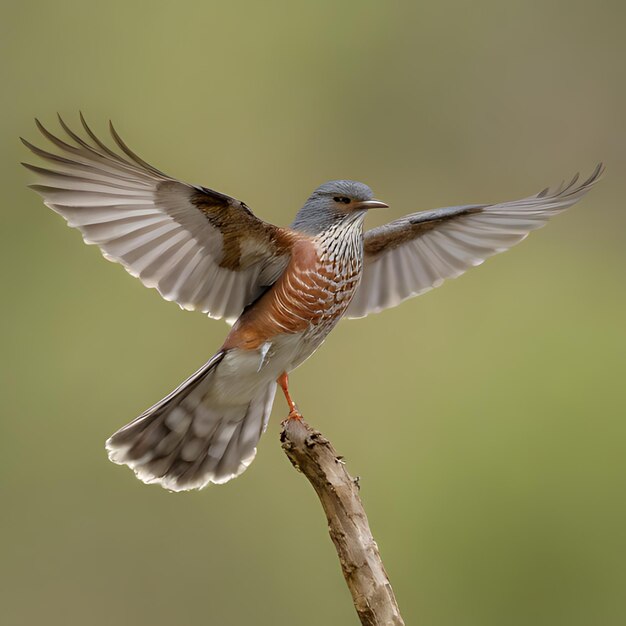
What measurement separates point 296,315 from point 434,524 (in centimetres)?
550

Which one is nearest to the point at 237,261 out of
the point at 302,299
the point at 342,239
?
the point at 302,299

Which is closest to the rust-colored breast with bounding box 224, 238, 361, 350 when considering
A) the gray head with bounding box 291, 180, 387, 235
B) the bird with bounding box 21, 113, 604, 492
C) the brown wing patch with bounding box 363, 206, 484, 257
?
the bird with bounding box 21, 113, 604, 492

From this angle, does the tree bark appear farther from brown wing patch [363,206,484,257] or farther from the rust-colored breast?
brown wing patch [363,206,484,257]

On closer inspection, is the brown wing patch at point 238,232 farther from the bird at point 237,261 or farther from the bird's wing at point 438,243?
the bird's wing at point 438,243

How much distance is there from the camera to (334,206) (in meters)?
4.32

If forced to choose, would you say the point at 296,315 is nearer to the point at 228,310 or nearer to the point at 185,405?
the point at 228,310

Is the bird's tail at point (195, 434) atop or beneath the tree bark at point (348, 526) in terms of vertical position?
atop

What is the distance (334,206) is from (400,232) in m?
0.58

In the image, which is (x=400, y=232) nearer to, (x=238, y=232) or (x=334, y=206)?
(x=334, y=206)

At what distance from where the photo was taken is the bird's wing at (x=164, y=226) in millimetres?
3689

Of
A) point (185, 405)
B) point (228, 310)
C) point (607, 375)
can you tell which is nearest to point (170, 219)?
point (228, 310)

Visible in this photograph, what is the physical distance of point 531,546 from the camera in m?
8.94

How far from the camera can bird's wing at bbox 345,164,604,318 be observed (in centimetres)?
481

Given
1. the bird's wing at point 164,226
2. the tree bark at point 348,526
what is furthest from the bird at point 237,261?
the tree bark at point 348,526
